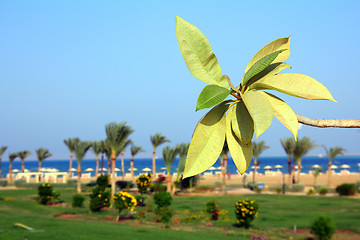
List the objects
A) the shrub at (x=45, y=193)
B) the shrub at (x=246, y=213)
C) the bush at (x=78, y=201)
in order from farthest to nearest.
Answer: the shrub at (x=45, y=193), the bush at (x=78, y=201), the shrub at (x=246, y=213)

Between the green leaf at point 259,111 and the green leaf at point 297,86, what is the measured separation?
0.29ft

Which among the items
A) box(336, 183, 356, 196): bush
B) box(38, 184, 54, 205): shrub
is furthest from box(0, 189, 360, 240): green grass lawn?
box(336, 183, 356, 196): bush

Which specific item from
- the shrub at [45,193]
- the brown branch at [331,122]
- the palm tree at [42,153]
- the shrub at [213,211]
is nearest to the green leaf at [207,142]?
the brown branch at [331,122]

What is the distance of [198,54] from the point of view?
1129 mm

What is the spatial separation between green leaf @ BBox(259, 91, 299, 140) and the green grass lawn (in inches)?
584

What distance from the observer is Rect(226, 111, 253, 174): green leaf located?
124 centimetres

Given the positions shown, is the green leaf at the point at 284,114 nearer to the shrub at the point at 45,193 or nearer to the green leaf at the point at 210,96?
the green leaf at the point at 210,96

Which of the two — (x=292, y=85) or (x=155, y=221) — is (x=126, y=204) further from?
(x=292, y=85)

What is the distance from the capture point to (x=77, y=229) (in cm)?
1616

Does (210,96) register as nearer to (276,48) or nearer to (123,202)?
(276,48)

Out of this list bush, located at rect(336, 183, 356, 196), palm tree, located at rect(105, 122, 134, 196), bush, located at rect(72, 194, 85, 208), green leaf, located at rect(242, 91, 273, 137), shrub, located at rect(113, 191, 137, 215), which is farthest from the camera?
bush, located at rect(336, 183, 356, 196)

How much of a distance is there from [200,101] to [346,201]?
31244mm

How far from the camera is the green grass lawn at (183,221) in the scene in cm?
1548

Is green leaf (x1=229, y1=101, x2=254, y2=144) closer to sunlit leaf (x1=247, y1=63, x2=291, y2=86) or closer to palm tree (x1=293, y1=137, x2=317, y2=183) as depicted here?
sunlit leaf (x1=247, y1=63, x2=291, y2=86)
